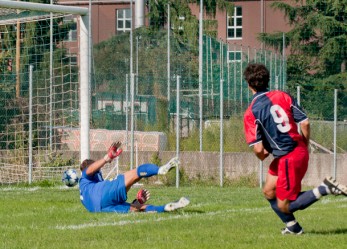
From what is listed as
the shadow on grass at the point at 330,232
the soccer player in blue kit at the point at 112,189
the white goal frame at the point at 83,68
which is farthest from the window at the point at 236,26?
the shadow on grass at the point at 330,232

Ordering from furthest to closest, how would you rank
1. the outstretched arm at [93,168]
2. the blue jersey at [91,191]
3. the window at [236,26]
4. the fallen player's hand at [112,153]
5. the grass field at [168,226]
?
the window at [236,26]
the blue jersey at [91,191]
the outstretched arm at [93,168]
the fallen player's hand at [112,153]
the grass field at [168,226]

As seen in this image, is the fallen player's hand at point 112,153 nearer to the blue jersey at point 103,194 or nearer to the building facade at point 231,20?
the blue jersey at point 103,194

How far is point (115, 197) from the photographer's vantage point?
13.8m

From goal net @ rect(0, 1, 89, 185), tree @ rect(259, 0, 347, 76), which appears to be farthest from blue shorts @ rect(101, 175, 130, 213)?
tree @ rect(259, 0, 347, 76)

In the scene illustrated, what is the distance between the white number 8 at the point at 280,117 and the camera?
11.1 m

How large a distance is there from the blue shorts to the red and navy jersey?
2939 mm

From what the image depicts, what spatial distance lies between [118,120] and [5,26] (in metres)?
3.94

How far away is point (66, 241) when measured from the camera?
35.9ft

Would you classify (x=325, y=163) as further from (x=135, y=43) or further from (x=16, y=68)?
(x=135, y=43)

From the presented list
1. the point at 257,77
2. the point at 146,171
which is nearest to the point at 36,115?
the point at 146,171

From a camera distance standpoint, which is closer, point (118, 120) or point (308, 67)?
point (118, 120)

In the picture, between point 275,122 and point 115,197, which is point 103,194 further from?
point 275,122

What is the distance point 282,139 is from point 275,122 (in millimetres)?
198

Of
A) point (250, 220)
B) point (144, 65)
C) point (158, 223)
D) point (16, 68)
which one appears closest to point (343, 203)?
point (250, 220)
